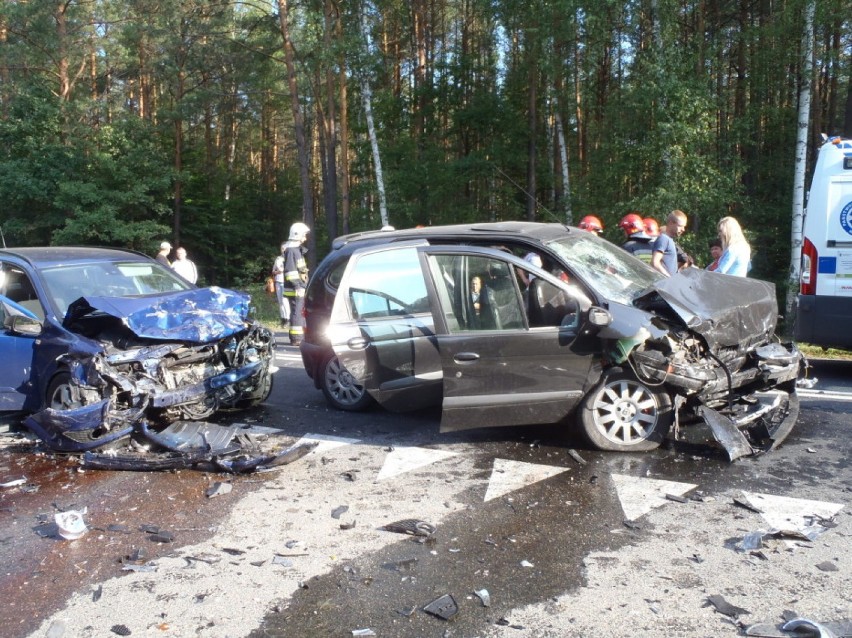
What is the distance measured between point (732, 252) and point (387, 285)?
3798 mm

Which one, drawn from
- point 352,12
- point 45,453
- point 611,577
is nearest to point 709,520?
point 611,577

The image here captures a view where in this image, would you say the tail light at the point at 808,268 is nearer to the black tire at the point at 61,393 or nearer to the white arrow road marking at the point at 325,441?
the white arrow road marking at the point at 325,441

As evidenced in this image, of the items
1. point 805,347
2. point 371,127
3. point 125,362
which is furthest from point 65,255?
point 371,127

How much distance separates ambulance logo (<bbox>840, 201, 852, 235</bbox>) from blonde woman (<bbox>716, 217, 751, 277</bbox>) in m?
1.19

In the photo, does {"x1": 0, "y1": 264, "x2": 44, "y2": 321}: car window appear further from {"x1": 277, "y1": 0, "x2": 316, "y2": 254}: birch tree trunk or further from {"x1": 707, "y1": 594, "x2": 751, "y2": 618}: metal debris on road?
{"x1": 277, "y1": 0, "x2": 316, "y2": 254}: birch tree trunk

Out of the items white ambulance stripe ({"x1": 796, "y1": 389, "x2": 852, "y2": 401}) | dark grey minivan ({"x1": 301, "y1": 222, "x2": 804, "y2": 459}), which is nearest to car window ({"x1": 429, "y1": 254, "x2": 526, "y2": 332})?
dark grey minivan ({"x1": 301, "y1": 222, "x2": 804, "y2": 459})

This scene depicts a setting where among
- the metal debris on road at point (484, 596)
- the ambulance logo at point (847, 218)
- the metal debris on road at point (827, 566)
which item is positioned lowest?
the metal debris on road at point (484, 596)

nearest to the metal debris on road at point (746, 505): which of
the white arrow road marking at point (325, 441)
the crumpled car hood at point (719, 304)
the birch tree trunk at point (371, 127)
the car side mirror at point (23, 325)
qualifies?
the crumpled car hood at point (719, 304)

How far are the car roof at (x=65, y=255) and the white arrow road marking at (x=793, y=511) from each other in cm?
624

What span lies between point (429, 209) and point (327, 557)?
26266 mm

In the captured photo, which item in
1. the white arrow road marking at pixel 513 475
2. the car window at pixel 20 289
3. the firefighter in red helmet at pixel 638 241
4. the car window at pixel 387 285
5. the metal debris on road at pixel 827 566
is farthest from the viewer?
the firefighter in red helmet at pixel 638 241

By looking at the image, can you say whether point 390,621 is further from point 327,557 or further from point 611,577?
point 611,577

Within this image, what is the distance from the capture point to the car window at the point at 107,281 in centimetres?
689

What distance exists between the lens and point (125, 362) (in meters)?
6.02
